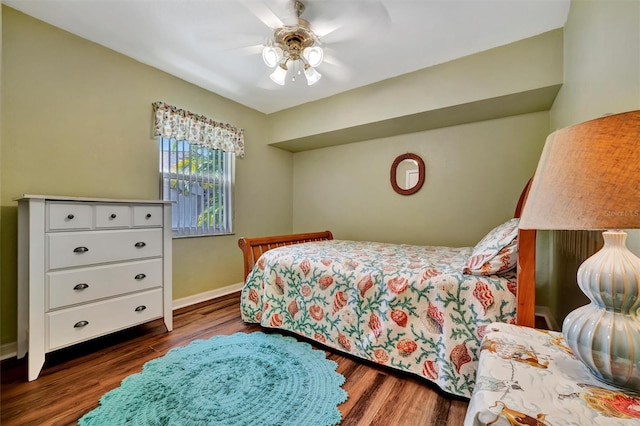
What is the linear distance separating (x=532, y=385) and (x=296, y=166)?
371cm

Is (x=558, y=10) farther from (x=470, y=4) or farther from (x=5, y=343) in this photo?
(x=5, y=343)

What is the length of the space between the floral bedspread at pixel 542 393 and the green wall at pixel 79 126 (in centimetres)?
276

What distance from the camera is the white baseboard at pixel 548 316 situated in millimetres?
2138

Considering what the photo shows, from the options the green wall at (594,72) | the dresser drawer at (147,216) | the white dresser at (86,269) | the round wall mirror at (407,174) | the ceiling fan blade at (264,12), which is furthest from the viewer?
the round wall mirror at (407,174)

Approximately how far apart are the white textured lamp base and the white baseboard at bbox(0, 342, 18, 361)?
304 centimetres

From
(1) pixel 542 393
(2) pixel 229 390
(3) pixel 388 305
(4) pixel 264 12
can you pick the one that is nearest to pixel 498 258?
(3) pixel 388 305

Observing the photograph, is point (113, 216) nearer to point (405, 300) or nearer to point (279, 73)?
point (279, 73)

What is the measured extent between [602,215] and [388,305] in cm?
122

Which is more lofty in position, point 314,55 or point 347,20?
point 347,20

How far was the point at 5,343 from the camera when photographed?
1767 mm

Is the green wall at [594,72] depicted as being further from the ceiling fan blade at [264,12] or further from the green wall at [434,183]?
the ceiling fan blade at [264,12]

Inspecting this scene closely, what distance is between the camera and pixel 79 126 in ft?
6.77

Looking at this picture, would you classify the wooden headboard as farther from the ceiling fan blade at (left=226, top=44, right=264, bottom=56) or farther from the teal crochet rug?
the ceiling fan blade at (left=226, top=44, right=264, bottom=56)

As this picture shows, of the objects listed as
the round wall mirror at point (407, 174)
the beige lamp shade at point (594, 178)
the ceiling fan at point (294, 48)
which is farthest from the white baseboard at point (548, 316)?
the ceiling fan at point (294, 48)
